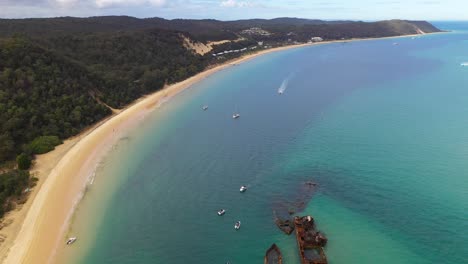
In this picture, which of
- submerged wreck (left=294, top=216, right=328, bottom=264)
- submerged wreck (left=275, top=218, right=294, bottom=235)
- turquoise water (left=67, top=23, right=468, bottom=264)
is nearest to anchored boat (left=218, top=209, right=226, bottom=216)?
turquoise water (left=67, top=23, right=468, bottom=264)

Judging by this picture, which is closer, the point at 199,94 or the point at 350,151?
the point at 350,151

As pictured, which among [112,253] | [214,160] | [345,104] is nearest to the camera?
[112,253]

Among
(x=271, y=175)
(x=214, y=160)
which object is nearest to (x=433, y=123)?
(x=271, y=175)

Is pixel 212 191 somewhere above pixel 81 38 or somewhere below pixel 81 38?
below

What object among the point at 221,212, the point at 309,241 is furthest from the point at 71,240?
the point at 309,241

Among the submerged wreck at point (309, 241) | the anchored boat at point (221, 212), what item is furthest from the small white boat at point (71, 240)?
the submerged wreck at point (309, 241)

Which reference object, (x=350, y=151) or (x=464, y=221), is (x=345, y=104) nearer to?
(x=350, y=151)

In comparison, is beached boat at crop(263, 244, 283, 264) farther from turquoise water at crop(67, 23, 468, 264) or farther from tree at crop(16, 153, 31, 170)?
tree at crop(16, 153, 31, 170)

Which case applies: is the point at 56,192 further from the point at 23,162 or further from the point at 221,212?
the point at 221,212
